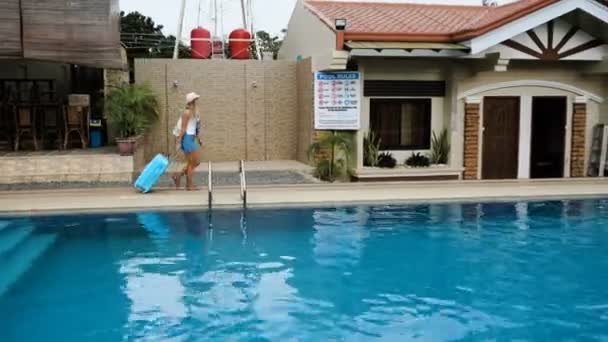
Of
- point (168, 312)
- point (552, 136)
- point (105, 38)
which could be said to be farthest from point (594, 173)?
point (168, 312)

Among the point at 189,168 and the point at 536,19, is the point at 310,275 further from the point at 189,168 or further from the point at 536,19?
the point at 536,19

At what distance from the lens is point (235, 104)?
18422 mm

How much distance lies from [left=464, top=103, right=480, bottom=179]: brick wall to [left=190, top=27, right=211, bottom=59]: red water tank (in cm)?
906

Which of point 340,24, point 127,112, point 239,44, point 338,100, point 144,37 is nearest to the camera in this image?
point 340,24

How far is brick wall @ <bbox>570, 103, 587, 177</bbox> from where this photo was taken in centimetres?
1653

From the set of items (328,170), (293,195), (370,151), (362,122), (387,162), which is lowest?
(293,195)

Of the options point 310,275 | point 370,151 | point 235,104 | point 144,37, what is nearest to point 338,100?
point 370,151

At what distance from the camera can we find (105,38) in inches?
561

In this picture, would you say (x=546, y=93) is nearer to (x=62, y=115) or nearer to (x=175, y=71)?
(x=175, y=71)

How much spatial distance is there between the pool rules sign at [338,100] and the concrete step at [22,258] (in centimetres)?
749

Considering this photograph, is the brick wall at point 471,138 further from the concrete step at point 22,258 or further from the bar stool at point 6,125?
the bar stool at point 6,125

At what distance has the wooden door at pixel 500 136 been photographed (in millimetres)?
16172

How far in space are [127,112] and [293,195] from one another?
15.7ft

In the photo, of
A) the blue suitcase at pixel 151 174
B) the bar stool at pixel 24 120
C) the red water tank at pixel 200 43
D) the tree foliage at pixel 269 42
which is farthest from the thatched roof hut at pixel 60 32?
the tree foliage at pixel 269 42
